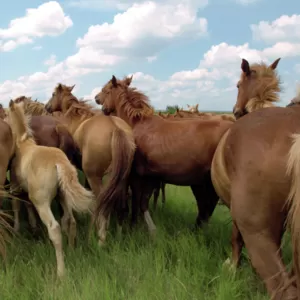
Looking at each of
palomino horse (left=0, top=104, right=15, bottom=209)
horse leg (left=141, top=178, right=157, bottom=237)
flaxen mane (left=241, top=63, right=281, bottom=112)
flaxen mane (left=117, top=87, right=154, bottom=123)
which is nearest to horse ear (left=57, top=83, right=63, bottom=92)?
flaxen mane (left=117, top=87, right=154, bottom=123)

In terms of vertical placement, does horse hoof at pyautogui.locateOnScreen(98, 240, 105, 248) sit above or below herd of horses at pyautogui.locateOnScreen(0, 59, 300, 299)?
below

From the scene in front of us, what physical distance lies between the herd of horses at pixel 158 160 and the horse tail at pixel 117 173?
0.01 m

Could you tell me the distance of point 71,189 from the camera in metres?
4.34

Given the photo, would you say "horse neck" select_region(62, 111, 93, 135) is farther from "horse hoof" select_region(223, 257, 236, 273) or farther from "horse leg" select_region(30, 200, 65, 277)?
"horse hoof" select_region(223, 257, 236, 273)

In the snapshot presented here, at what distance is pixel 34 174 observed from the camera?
4.43 meters

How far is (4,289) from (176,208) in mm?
3958

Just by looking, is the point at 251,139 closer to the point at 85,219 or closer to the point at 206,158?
the point at 206,158

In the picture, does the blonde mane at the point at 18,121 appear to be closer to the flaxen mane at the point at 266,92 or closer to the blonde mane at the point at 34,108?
the flaxen mane at the point at 266,92

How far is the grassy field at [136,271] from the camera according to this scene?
3.44 meters

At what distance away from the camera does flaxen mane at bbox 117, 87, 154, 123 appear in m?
5.92

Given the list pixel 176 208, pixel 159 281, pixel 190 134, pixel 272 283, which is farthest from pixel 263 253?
pixel 176 208

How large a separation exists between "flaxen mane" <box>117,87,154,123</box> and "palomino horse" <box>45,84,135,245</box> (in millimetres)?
259

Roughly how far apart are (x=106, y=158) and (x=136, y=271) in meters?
2.07

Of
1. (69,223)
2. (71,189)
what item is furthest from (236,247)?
(69,223)
